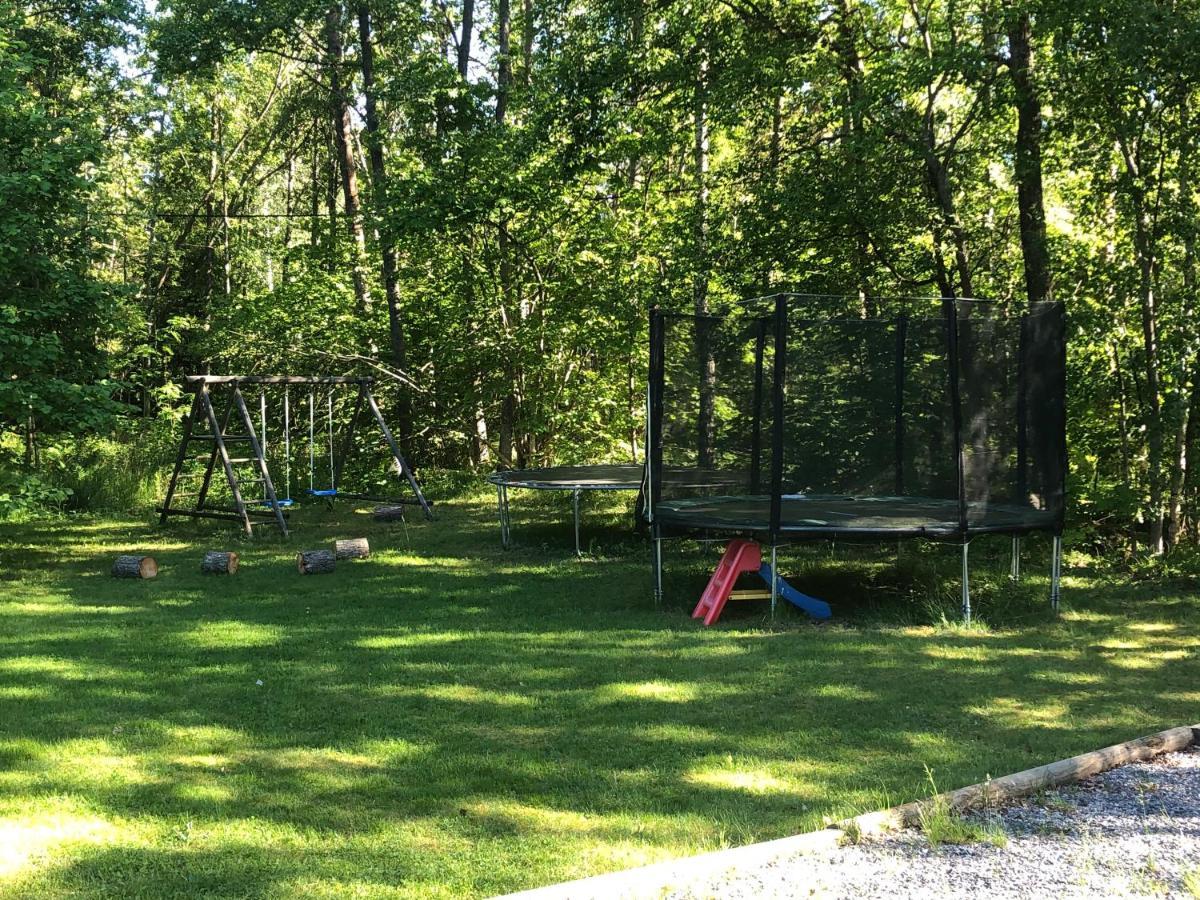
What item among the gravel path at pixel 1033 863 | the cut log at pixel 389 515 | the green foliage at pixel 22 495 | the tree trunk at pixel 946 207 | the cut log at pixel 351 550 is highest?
the tree trunk at pixel 946 207

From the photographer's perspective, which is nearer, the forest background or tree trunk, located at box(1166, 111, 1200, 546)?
tree trunk, located at box(1166, 111, 1200, 546)

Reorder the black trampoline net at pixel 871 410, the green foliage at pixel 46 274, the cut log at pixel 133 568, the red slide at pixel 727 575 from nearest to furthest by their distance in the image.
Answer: the red slide at pixel 727 575 → the black trampoline net at pixel 871 410 → the green foliage at pixel 46 274 → the cut log at pixel 133 568

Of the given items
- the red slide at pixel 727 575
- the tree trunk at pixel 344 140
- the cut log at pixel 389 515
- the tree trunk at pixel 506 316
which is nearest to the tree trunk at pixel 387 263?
the tree trunk at pixel 344 140

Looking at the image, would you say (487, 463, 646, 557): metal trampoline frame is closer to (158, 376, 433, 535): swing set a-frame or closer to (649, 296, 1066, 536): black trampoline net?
(649, 296, 1066, 536): black trampoline net

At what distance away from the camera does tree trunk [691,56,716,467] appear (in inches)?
296

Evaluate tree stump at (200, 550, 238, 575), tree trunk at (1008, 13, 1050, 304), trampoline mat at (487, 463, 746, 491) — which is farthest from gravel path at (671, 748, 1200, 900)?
tree stump at (200, 550, 238, 575)

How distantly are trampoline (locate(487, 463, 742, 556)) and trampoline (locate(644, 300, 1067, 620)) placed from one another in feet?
0.30

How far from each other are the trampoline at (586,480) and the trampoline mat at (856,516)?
6.9 inches

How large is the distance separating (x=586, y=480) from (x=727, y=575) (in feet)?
10.1

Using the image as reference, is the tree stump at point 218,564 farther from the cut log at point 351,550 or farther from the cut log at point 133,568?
the cut log at point 351,550

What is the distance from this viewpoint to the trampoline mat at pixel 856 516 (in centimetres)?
622

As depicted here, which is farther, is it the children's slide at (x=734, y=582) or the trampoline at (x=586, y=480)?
the trampoline at (x=586, y=480)

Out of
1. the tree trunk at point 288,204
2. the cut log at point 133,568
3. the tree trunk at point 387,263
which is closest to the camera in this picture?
the cut log at point 133,568

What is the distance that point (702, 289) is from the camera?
11.3 m
